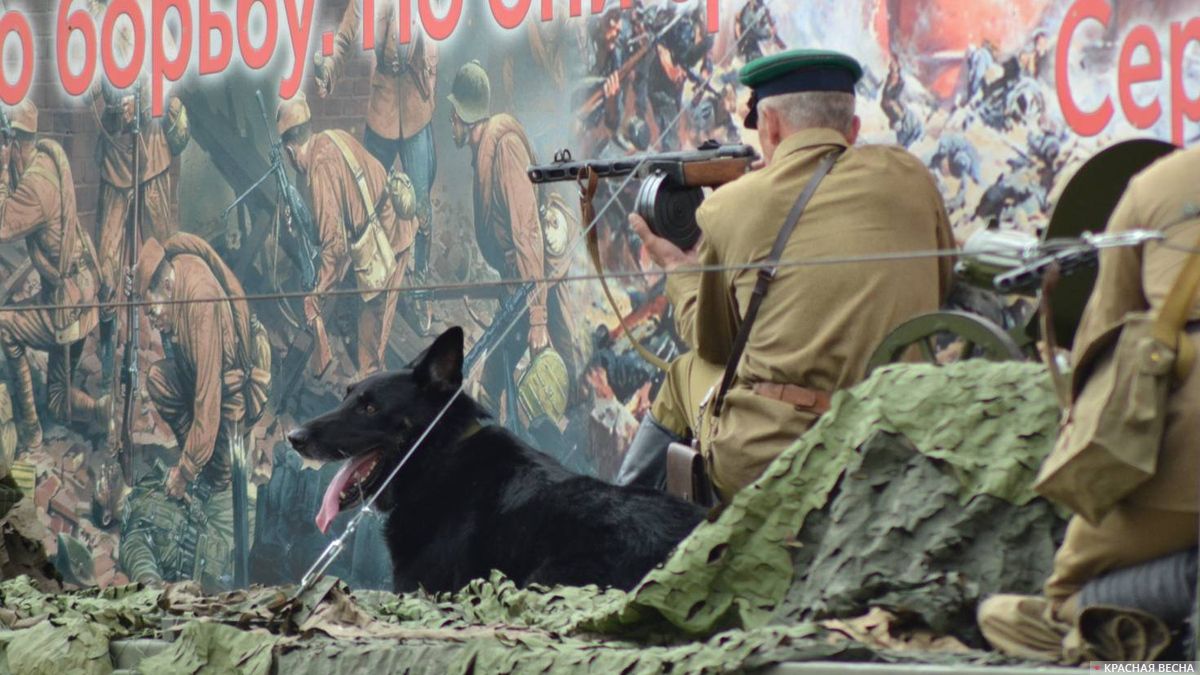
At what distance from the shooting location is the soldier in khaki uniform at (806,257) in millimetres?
5094

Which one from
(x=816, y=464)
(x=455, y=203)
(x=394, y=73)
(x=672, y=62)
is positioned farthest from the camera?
(x=394, y=73)

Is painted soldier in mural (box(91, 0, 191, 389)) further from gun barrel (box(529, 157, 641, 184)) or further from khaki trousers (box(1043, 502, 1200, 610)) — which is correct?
A: khaki trousers (box(1043, 502, 1200, 610))

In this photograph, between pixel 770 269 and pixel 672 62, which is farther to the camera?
pixel 672 62

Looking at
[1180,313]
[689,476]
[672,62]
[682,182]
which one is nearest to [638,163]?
[682,182]

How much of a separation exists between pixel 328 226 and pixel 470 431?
113 inches

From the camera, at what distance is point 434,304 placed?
322 inches

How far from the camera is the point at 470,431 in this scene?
6.04 m

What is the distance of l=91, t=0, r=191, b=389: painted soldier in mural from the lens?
932cm

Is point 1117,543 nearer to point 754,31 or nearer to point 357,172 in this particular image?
point 754,31

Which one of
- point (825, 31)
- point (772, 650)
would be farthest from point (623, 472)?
point (772, 650)

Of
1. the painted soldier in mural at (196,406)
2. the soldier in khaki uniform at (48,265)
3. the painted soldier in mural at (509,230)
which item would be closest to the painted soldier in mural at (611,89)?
the painted soldier in mural at (509,230)

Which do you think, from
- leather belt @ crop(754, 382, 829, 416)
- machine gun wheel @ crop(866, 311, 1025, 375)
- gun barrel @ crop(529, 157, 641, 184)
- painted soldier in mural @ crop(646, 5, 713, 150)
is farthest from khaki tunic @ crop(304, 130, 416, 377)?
machine gun wheel @ crop(866, 311, 1025, 375)

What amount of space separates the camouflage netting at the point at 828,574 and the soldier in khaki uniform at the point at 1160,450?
17cm

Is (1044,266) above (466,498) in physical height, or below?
above
